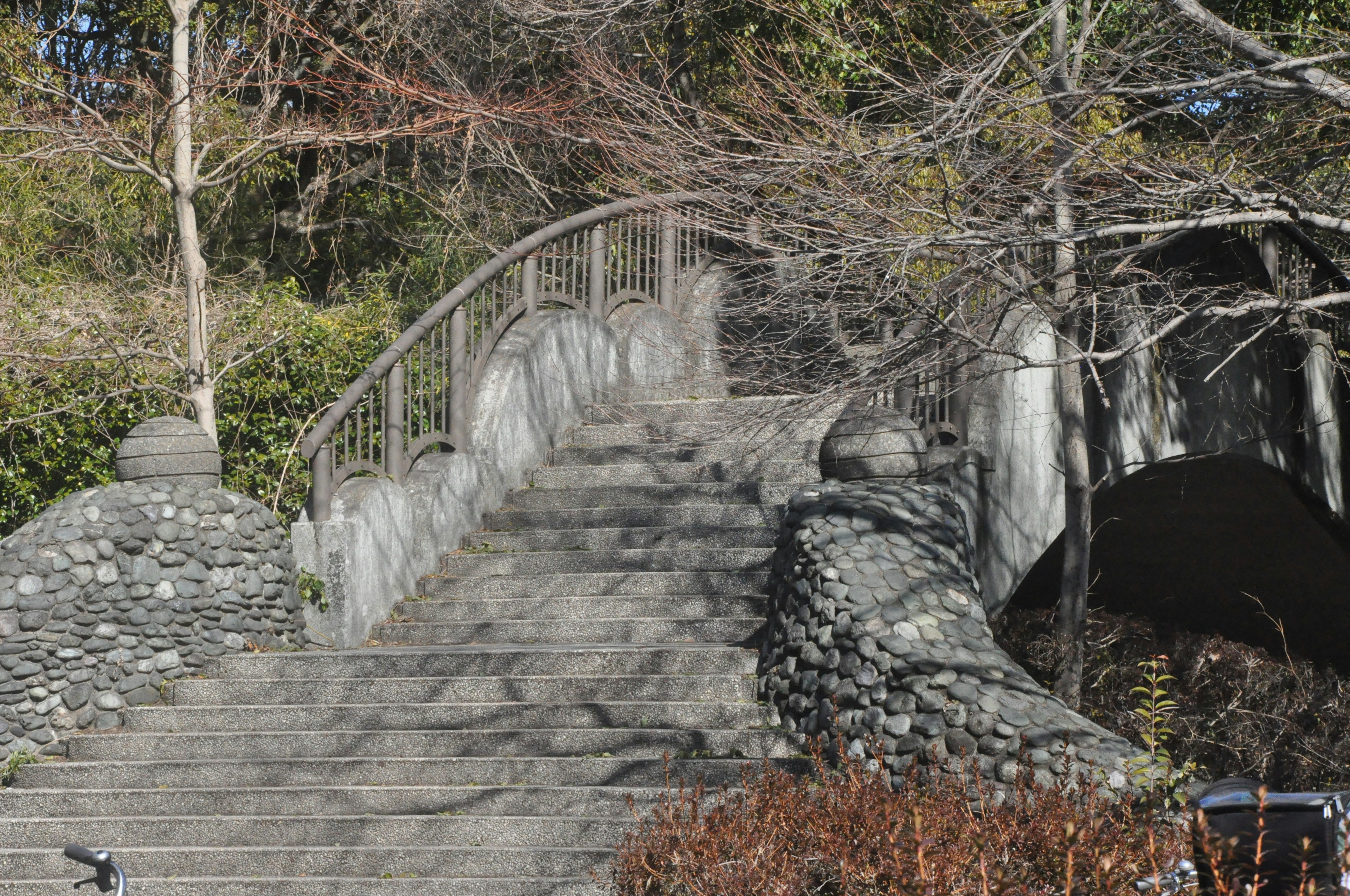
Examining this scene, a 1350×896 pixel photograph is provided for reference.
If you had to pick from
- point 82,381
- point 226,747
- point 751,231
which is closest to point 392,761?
point 226,747

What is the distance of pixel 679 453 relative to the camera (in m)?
9.99

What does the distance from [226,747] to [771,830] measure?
3994mm

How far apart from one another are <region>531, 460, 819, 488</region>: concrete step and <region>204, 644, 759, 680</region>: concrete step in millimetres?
1986

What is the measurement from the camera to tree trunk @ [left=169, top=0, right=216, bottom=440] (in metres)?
9.74

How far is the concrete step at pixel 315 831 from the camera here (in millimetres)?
6027

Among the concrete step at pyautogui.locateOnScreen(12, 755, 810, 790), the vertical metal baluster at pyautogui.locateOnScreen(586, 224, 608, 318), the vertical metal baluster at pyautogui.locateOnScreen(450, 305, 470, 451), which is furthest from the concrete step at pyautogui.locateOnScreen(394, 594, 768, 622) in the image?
the vertical metal baluster at pyautogui.locateOnScreen(586, 224, 608, 318)

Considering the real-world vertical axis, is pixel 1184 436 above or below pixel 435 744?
above

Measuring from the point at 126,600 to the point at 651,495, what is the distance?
3476 millimetres

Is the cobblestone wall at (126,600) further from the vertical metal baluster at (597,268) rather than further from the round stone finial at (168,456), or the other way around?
the vertical metal baluster at (597,268)

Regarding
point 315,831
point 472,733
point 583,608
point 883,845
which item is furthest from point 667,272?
point 883,845

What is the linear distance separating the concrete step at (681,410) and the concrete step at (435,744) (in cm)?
269

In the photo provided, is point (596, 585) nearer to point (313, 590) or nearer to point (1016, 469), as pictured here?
point (313, 590)

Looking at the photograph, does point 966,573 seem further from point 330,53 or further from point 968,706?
point 330,53

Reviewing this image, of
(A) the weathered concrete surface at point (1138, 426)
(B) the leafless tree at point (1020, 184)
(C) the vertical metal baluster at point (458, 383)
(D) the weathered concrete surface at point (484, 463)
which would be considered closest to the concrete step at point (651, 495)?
(D) the weathered concrete surface at point (484, 463)
